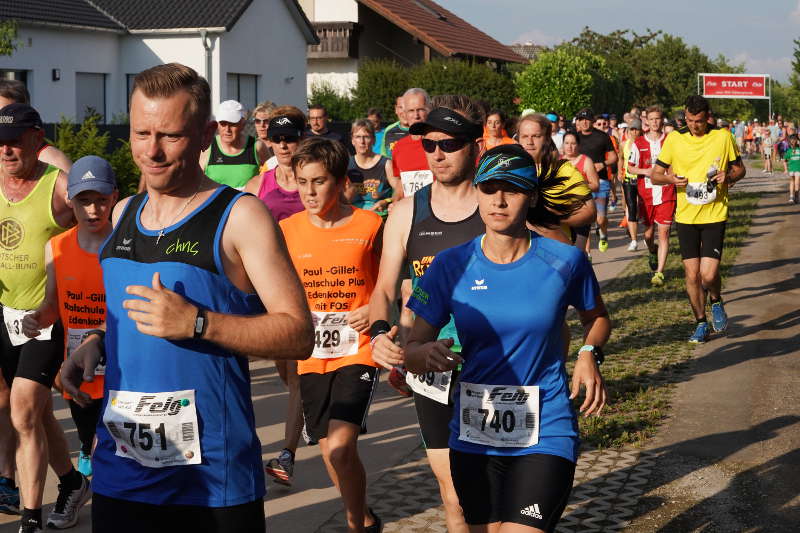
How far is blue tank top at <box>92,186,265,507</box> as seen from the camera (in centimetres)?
306

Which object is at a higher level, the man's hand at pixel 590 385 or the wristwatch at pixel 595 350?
the wristwatch at pixel 595 350

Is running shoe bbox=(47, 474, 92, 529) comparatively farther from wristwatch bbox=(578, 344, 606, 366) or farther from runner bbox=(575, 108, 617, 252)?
runner bbox=(575, 108, 617, 252)

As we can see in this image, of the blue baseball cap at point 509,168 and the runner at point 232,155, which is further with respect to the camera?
the runner at point 232,155

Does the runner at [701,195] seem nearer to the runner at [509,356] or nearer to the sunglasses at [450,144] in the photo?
the sunglasses at [450,144]

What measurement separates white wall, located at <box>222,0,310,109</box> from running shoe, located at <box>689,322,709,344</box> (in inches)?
1003

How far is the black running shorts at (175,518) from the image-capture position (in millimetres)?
3203

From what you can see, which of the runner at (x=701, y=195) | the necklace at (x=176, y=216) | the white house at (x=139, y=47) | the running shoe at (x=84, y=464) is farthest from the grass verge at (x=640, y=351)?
the white house at (x=139, y=47)

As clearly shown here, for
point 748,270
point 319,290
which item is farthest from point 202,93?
point 748,270

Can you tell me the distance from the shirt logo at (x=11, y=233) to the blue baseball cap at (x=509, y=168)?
9.11 feet

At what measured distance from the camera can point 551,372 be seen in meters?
4.07

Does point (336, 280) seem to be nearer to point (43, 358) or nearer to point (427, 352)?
point (43, 358)

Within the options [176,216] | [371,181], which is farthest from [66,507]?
[371,181]

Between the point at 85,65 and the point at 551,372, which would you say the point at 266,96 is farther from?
the point at 551,372

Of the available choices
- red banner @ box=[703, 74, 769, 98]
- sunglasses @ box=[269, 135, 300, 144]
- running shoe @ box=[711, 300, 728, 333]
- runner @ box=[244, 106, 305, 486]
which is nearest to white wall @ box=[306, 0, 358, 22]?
red banner @ box=[703, 74, 769, 98]
